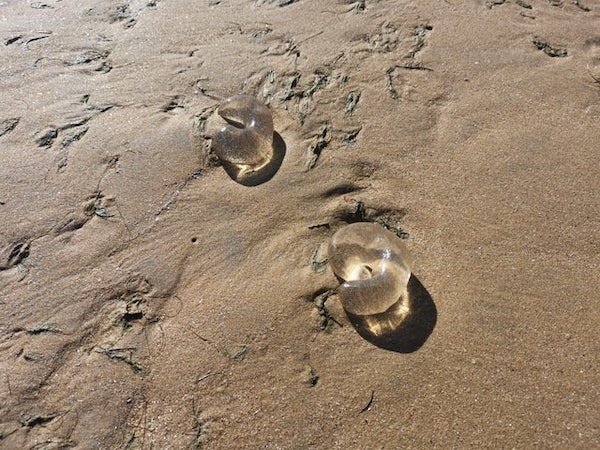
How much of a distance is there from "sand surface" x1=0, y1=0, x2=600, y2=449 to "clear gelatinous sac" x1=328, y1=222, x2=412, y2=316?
0.35 ft

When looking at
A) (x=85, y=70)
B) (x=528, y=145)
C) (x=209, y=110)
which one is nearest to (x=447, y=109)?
(x=528, y=145)

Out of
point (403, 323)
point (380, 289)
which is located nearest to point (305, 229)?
point (380, 289)

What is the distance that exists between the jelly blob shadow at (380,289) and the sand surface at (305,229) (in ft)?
0.09

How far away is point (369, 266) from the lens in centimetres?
211

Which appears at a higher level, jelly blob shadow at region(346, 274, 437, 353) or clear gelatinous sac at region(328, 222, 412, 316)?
clear gelatinous sac at region(328, 222, 412, 316)

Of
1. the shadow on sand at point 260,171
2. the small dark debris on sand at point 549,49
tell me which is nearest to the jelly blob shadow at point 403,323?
the shadow on sand at point 260,171

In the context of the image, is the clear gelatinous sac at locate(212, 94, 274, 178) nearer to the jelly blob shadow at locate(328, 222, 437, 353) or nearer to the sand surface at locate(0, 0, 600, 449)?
the sand surface at locate(0, 0, 600, 449)

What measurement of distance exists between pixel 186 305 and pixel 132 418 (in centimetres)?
52

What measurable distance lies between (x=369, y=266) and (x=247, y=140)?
1041 millimetres

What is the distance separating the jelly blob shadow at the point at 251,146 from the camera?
2670 millimetres

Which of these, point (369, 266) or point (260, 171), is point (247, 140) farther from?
point (369, 266)

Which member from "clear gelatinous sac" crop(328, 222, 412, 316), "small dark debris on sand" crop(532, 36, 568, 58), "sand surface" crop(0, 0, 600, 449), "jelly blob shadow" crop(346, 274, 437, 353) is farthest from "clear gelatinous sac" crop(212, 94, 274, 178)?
"small dark debris on sand" crop(532, 36, 568, 58)

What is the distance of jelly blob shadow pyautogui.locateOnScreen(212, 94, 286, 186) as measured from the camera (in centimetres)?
267

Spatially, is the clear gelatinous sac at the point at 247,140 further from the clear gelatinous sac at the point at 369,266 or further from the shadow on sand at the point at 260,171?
the clear gelatinous sac at the point at 369,266
